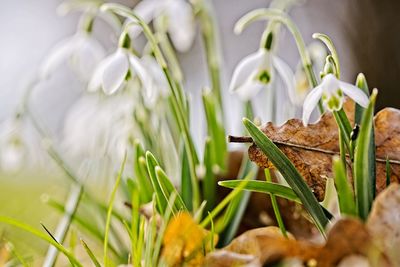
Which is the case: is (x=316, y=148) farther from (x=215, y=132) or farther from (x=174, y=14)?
Result: (x=174, y=14)

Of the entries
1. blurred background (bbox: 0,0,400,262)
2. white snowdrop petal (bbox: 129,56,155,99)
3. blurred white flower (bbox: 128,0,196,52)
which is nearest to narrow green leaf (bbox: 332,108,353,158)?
white snowdrop petal (bbox: 129,56,155,99)

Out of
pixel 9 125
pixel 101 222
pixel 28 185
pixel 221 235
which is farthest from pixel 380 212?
pixel 28 185

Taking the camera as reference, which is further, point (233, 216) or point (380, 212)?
point (233, 216)

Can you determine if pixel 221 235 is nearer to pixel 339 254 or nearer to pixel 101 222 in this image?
pixel 101 222

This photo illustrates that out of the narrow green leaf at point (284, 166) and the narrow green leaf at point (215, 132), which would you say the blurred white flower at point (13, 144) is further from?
the narrow green leaf at point (284, 166)

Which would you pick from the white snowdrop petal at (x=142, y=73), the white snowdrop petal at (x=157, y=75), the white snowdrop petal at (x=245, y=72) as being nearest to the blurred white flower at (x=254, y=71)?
the white snowdrop petal at (x=245, y=72)

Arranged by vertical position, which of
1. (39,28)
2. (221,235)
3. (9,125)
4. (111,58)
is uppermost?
(111,58)
